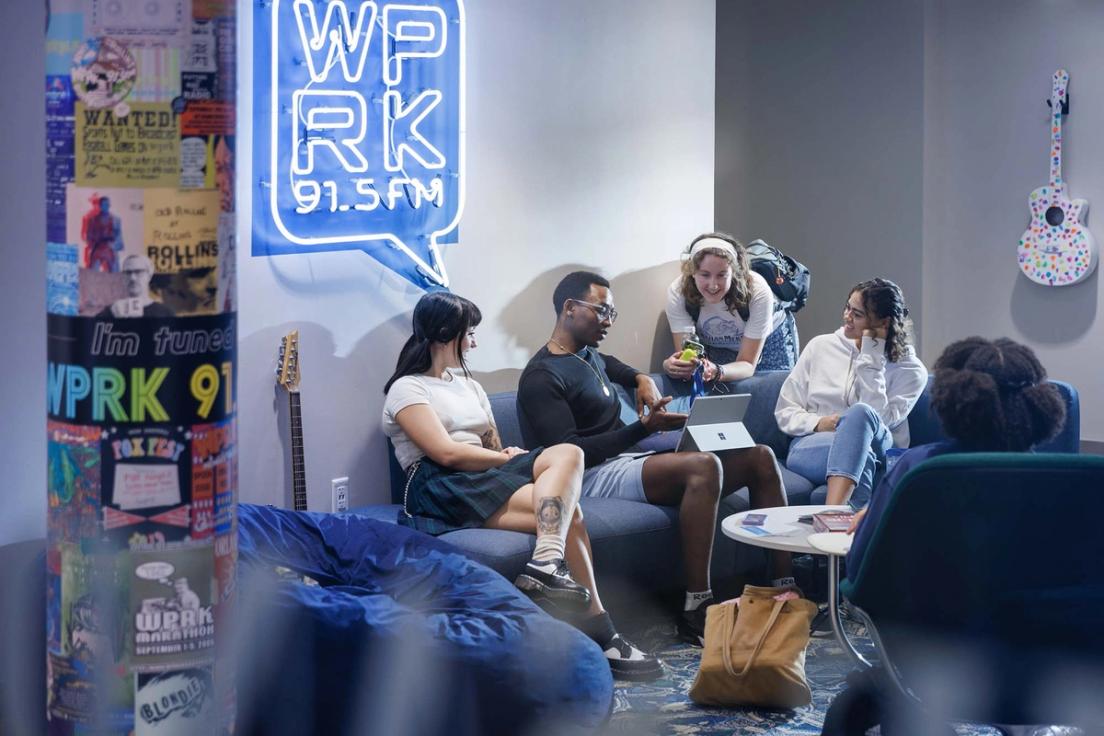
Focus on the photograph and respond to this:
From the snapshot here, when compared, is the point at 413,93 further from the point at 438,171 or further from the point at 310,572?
the point at 310,572

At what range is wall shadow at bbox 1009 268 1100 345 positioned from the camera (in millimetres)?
7852

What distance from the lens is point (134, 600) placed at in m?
1.79

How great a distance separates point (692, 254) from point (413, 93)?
1.59 m

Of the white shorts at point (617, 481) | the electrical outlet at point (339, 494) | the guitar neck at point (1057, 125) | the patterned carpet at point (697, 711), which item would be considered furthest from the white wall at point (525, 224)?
the guitar neck at point (1057, 125)

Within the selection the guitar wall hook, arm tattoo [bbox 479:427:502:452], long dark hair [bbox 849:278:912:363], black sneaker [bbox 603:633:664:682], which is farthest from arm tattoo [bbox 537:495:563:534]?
the guitar wall hook

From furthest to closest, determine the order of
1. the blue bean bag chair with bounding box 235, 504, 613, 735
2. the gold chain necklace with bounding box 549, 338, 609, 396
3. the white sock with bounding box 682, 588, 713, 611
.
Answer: the gold chain necklace with bounding box 549, 338, 609, 396, the white sock with bounding box 682, 588, 713, 611, the blue bean bag chair with bounding box 235, 504, 613, 735

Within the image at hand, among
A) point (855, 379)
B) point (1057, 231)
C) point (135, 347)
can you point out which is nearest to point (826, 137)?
point (1057, 231)

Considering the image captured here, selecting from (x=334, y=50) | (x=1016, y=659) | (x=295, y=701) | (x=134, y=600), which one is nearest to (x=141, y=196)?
(x=134, y=600)

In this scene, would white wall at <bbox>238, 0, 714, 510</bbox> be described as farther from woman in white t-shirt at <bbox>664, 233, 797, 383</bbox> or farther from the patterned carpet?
the patterned carpet

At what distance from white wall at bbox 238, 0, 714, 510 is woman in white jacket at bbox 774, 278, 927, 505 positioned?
871 mm

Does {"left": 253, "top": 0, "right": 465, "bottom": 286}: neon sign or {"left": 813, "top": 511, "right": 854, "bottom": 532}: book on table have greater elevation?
{"left": 253, "top": 0, "right": 465, "bottom": 286}: neon sign

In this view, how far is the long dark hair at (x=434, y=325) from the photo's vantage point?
4410 millimetres

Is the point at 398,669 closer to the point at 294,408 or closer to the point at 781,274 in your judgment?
the point at 294,408

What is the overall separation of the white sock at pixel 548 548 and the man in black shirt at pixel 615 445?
61 centimetres
